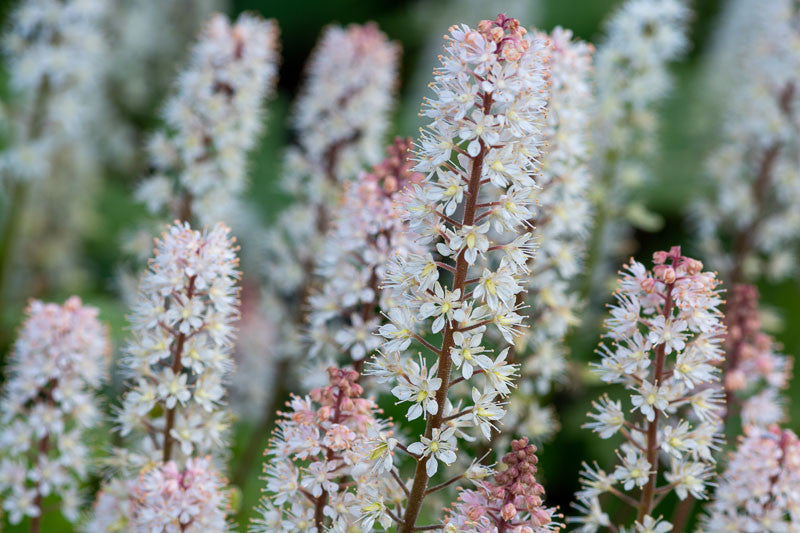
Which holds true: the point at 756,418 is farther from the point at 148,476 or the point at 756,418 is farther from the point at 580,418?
the point at 148,476

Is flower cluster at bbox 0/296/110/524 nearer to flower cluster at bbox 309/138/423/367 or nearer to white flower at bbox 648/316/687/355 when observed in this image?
flower cluster at bbox 309/138/423/367

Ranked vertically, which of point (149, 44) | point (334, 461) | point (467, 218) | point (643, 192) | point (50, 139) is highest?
point (149, 44)

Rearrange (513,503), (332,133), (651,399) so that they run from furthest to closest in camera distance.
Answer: (332,133), (651,399), (513,503)

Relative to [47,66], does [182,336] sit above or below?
below

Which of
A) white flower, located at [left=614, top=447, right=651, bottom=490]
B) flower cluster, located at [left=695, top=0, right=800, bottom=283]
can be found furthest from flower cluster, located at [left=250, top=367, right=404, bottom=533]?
flower cluster, located at [left=695, top=0, right=800, bottom=283]

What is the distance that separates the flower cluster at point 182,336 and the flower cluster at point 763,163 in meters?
2.89

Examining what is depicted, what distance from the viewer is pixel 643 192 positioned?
5.92 meters

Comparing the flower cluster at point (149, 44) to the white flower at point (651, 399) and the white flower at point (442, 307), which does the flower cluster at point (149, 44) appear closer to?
the white flower at point (442, 307)

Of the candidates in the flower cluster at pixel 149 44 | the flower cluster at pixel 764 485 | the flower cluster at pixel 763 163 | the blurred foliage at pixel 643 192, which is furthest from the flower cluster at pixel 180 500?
the flower cluster at pixel 149 44

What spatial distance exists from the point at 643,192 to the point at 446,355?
408 cm

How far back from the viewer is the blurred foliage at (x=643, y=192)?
14.0 ft

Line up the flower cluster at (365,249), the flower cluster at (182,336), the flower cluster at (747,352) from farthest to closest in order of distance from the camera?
the flower cluster at (747,352) < the flower cluster at (365,249) < the flower cluster at (182,336)

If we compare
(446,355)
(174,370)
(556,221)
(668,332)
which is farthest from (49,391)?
(668,332)

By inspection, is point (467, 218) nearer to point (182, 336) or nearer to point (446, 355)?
point (446, 355)
